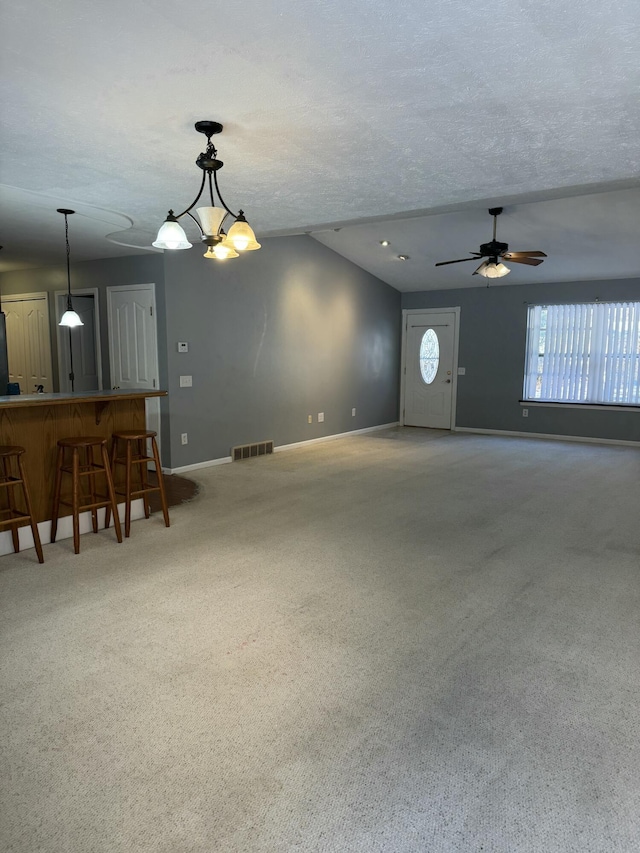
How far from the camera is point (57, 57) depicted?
6.77 ft

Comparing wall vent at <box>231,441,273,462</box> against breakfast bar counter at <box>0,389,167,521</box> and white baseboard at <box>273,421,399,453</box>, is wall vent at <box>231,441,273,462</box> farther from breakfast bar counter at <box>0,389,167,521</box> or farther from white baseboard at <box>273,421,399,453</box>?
breakfast bar counter at <box>0,389,167,521</box>

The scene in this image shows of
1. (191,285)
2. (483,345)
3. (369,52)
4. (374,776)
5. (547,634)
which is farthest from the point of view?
(483,345)

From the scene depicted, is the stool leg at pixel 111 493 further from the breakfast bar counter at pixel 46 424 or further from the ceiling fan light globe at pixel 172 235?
the ceiling fan light globe at pixel 172 235

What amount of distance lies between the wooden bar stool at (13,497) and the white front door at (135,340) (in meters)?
2.22

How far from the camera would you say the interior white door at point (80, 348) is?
7.01 meters

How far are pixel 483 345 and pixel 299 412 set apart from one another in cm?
348

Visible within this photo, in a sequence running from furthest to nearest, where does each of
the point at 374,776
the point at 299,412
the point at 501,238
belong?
the point at 299,412 < the point at 501,238 < the point at 374,776

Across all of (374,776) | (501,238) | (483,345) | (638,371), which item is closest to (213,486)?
(374,776)

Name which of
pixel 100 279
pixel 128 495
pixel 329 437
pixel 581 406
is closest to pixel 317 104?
pixel 128 495

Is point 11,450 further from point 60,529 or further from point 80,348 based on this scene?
point 80,348

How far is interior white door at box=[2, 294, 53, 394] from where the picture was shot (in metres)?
7.12

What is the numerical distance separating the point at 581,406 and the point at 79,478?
717cm

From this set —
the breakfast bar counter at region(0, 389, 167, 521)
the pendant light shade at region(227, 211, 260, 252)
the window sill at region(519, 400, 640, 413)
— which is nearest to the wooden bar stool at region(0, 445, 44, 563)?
the breakfast bar counter at region(0, 389, 167, 521)

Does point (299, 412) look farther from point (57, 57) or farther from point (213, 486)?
point (57, 57)
